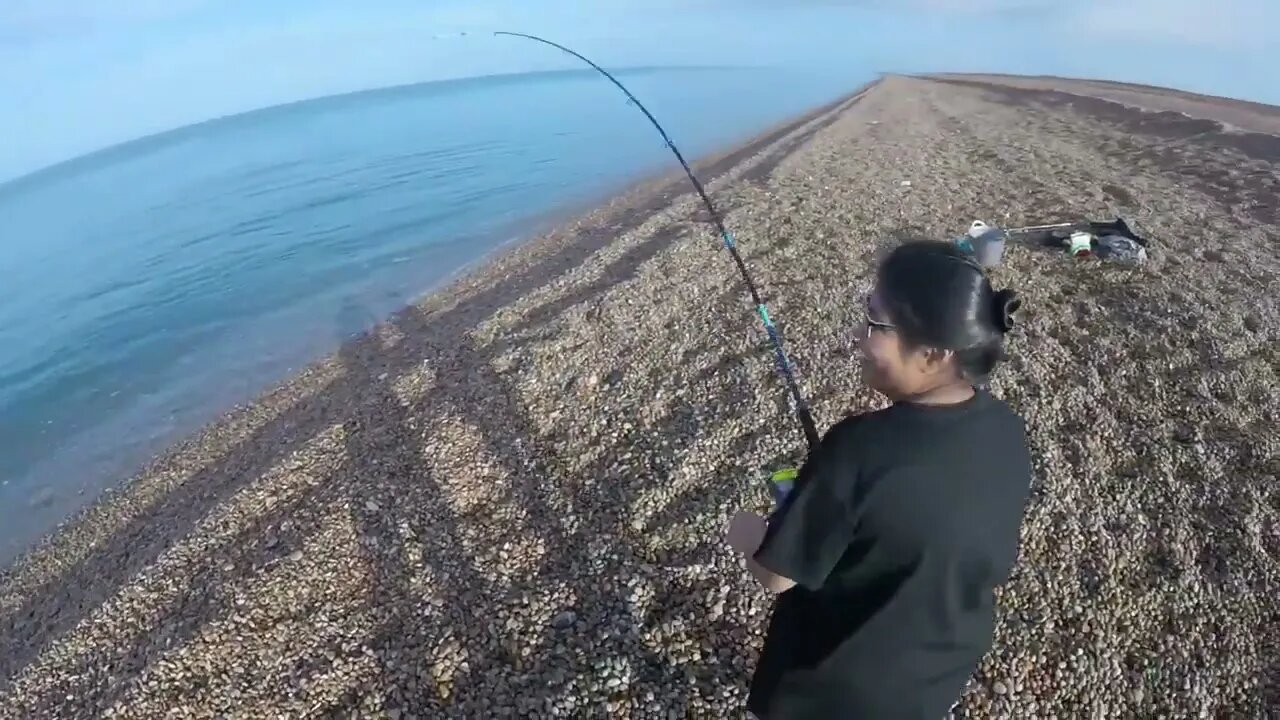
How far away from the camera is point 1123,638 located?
4.62m

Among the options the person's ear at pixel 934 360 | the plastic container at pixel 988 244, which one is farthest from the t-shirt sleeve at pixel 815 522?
the plastic container at pixel 988 244

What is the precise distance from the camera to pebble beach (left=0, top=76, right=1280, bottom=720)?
4.70m

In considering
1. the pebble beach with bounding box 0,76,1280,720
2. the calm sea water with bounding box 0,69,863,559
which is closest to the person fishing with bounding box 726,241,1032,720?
the pebble beach with bounding box 0,76,1280,720

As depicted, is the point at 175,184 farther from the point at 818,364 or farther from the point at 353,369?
the point at 818,364

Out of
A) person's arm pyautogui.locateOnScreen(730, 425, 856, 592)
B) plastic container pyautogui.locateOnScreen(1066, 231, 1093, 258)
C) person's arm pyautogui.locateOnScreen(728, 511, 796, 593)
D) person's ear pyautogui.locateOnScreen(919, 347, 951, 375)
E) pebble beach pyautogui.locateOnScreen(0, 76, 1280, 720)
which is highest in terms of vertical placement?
person's ear pyautogui.locateOnScreen(919, 347, 951, 375)

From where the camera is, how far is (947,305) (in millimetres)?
1765

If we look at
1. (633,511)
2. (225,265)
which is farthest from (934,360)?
(225,265)

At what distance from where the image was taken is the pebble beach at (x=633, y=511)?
4.70 metres

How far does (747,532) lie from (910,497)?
532mm

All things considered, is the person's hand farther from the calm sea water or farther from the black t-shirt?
the calm sea water

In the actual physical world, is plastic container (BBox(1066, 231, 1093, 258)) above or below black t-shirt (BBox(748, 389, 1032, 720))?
below

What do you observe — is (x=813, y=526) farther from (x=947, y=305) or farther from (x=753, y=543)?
(x=947, y=305)

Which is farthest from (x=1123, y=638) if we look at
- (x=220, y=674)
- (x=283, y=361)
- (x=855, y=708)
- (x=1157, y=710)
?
(x=283, y=361)

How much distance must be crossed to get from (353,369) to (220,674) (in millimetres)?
6760
